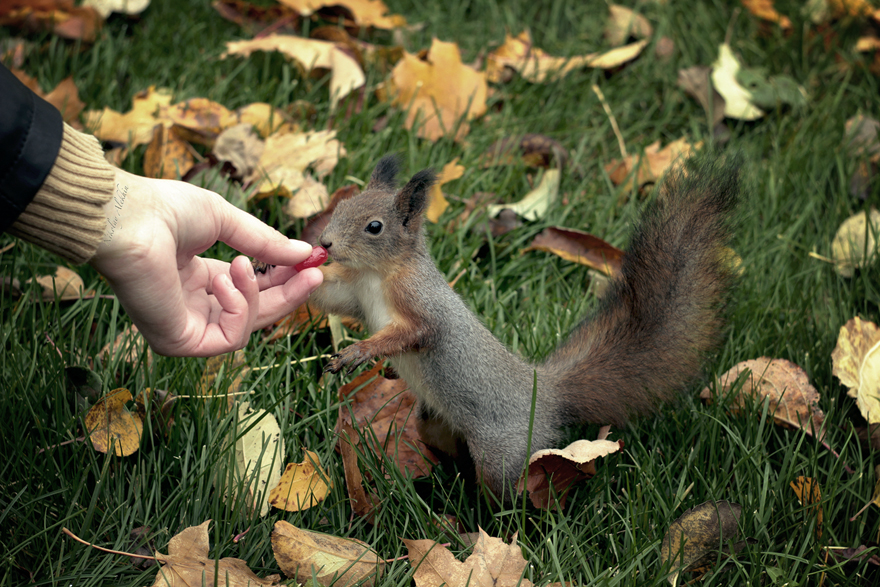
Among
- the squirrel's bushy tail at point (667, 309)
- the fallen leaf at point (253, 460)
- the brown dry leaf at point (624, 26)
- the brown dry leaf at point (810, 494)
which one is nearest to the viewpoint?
the fallen leaf at point (253, 460)

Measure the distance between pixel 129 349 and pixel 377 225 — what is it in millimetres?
569

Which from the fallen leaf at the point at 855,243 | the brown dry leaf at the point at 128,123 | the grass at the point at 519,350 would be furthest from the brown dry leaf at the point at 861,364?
the brown dry leaf at the point at 128,123

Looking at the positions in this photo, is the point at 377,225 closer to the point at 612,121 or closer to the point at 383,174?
the point at 383,174

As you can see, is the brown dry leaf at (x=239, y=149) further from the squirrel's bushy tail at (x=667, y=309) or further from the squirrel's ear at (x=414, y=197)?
the squirrel's bushy tail at (x=667, y=309)

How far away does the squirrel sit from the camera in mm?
1524

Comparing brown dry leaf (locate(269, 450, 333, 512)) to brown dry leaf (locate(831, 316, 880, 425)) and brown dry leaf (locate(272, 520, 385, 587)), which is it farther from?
brown dry leaf (locate(831, 316, 880, 425))

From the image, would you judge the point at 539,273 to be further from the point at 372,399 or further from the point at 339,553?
the point at 339,553

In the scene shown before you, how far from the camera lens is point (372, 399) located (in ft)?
5.29

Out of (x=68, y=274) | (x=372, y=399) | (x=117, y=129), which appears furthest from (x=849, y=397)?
(x=117, y=129)

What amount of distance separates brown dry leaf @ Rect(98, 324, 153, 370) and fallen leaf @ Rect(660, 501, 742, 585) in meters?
1.07

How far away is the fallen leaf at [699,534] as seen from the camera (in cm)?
132

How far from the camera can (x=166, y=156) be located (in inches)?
78.9

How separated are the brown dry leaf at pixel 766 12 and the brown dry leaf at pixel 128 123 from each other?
7.65ft

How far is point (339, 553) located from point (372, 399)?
0.42m
